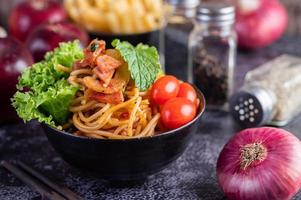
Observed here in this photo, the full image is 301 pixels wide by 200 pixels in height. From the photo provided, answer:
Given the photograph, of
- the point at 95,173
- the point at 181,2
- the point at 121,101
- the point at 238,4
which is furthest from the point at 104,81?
the point at 238,4

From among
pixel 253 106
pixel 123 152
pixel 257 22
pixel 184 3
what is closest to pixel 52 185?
pixel 123 152

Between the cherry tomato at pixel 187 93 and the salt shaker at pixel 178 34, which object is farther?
the salt shaker at pixel 178 34

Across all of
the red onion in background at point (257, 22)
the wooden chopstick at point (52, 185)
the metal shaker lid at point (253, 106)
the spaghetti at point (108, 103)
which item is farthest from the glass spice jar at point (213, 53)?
the wooden chopstick at point (52, 185)

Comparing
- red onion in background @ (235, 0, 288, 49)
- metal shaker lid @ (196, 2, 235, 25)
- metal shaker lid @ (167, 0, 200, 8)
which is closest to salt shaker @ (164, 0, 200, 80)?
metal shaker lid @ (167, 0, 200, 8)

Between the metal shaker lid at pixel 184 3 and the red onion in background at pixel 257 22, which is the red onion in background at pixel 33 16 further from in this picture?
the red onion in background at pixel 257 22

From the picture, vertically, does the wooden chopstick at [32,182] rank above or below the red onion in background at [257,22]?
below

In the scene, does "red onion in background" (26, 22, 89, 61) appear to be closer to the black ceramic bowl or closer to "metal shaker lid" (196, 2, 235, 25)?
"metal shaker lid" (196, 2, 235, 25)

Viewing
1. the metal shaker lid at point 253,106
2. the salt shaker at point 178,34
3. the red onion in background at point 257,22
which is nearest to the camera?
the metal shaker lid at point 253,106
